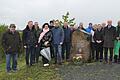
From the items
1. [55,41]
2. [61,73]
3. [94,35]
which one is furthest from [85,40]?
[61,73]

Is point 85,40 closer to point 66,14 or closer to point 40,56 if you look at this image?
point 40,56

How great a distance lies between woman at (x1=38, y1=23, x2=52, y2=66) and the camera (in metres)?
17.0

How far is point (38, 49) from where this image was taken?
17031 millimetres

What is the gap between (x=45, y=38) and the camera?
56.0ft

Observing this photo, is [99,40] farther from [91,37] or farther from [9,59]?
[9,59]

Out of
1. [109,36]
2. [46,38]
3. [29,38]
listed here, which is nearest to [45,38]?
[46,38]

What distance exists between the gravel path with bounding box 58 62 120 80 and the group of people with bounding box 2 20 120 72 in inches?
34.1

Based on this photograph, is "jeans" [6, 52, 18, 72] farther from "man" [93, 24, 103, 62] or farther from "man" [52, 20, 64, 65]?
"man" [93, 24, 103, 62]

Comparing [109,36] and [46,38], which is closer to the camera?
[46,38]

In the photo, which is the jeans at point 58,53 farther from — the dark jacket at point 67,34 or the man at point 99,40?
the man at point 99,40

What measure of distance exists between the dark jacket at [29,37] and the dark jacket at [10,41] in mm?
898

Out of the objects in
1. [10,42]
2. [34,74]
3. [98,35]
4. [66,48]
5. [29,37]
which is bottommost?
[34,74]

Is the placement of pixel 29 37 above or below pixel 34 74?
above

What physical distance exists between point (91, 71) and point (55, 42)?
2.47 meters
